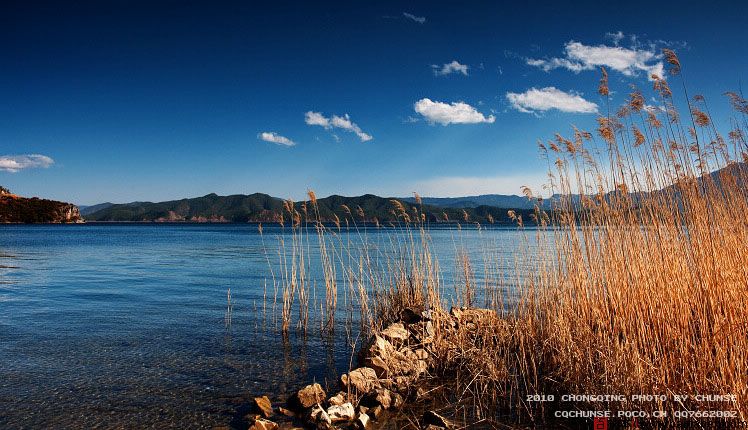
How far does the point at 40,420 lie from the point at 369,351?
3961 mm

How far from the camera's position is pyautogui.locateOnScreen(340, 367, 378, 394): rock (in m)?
5.23

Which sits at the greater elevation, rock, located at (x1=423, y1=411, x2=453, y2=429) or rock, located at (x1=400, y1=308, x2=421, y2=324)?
rock, located at (x1=400, y1=308, x2=421, y2=324)

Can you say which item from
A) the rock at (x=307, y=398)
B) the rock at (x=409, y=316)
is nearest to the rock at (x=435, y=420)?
the rock at (x=307, y=398)

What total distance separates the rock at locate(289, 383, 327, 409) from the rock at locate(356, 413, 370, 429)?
664 millimetres

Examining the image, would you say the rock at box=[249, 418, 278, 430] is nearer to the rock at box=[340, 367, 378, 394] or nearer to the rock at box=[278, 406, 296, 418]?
the rock at box=[278, 406, 296, 418]

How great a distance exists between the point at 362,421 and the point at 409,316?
2.75 meters

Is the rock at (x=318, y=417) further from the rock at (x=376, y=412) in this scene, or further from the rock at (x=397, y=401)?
the rock at (x=397, y=401)

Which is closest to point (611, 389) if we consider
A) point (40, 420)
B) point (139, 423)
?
point (139, 423)

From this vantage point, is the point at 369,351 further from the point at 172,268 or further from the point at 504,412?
the point at 172,268

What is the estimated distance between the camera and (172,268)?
2084 centimetres

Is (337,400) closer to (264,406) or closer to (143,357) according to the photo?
(264,406)

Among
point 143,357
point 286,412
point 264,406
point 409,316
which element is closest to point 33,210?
point 143,357

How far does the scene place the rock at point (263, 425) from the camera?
14.4 feet

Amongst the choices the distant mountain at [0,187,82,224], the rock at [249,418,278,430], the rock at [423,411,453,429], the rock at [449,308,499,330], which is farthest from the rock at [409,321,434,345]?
the distant mountain at [0,187,82,224]
